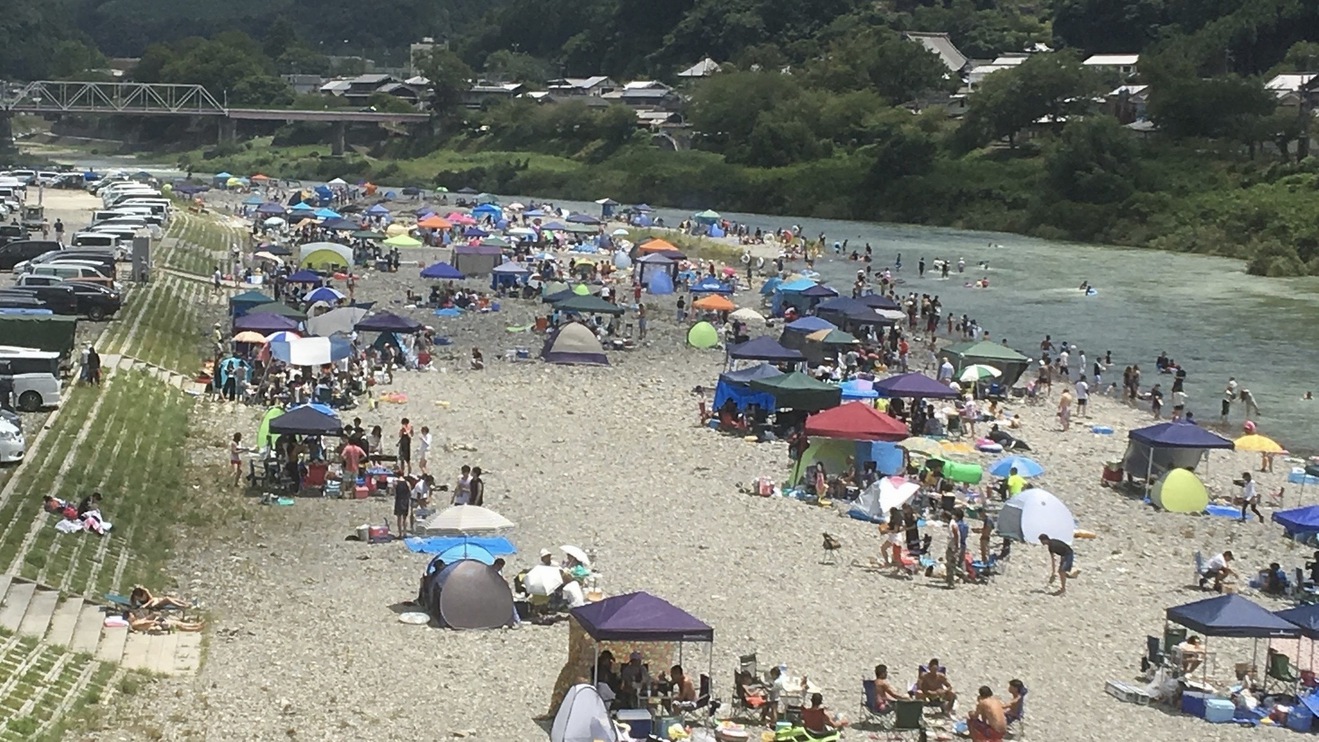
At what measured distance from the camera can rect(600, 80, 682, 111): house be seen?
132750mm

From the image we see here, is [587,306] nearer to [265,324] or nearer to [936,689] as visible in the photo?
[265,324]

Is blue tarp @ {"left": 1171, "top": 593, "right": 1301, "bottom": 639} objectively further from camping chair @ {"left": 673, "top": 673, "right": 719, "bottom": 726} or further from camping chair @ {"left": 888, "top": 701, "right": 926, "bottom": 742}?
camping chair @ {"left": 673, "top": 673, "right": 719, "bottom": 726}

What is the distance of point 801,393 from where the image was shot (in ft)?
103

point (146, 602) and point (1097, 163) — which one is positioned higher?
point (1097, 163)

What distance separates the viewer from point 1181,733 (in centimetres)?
1727

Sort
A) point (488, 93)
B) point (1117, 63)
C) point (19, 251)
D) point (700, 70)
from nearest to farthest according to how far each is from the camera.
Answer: point (19, 251), point (1117, 63), point (488, 93), point (700, 70)

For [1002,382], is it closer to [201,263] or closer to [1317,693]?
[1317,693]

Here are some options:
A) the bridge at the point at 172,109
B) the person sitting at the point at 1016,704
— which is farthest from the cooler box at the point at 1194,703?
the bridge at the point at 172,109

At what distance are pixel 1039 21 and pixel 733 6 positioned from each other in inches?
975

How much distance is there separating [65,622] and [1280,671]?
12265mm

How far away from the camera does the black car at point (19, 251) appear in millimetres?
48406

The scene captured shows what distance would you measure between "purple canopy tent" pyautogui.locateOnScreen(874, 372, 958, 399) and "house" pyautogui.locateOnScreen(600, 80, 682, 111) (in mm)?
100229

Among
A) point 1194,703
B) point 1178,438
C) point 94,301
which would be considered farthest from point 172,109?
point 1194,703

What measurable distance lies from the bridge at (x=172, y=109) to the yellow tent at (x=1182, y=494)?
10711 centimetres
